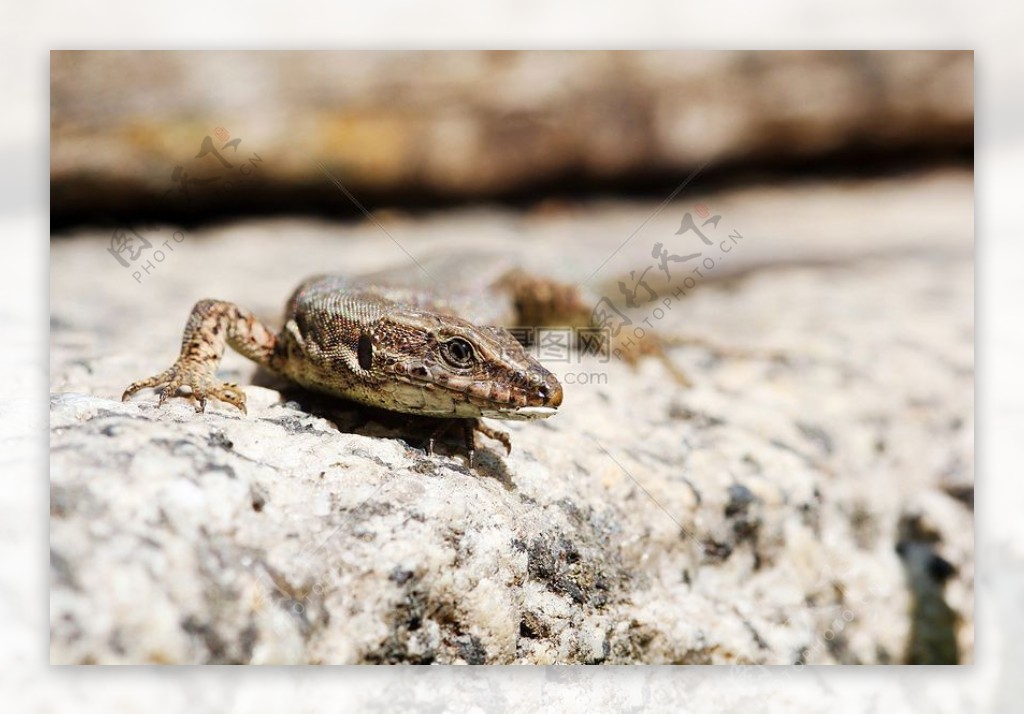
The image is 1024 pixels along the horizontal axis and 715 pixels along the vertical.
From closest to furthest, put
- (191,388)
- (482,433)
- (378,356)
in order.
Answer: (378,356) → (191,388) → (482,433)

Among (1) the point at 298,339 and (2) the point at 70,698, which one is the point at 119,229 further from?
(2) the point at 70,698

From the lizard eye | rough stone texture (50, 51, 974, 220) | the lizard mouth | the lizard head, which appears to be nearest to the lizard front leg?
the lizard head

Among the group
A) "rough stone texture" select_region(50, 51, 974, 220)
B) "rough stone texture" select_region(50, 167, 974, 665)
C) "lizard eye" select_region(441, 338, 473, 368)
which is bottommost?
"rough stone texture" select_region(50, 167, 974, 665)

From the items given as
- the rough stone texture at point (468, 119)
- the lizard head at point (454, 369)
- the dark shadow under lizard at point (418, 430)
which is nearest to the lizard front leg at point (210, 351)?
the dark shadow under lizard at point (418, 430)

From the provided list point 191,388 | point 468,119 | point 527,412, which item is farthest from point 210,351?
point 468,119

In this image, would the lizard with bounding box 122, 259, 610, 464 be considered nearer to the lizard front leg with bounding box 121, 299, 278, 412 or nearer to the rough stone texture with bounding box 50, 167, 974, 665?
the lizard front leg with bounding box 121, 299, 278, 412

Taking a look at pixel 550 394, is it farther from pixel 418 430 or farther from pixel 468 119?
pixel 468 119

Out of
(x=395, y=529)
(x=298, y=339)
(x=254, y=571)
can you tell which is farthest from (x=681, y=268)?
(x=254, y=571)

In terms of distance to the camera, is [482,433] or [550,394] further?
[482,433]
